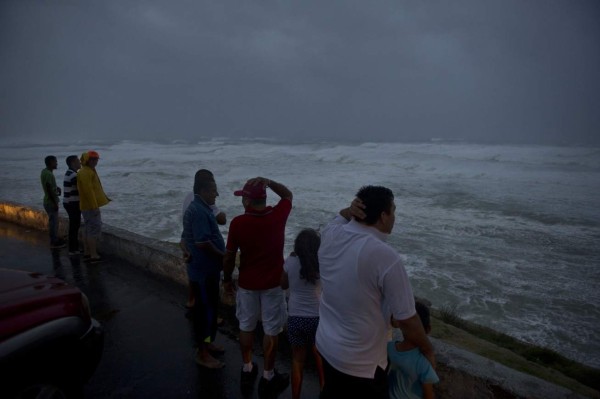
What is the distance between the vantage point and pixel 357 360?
6.23 ft

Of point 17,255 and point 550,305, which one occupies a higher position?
point 17,255

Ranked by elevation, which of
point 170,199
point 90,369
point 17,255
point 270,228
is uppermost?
point 270,228

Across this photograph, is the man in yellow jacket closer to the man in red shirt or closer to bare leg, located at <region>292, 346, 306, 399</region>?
the man in red shirt

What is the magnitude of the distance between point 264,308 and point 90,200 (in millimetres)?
3997

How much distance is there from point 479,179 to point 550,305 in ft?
72.2

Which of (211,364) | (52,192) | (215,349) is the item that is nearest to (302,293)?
(211,364)

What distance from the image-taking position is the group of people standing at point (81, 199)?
5.70 meters

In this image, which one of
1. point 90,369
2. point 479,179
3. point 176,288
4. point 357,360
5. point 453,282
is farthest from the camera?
point 479,179

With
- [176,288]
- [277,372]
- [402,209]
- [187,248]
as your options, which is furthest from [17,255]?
[402,209]

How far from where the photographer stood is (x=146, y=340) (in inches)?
152

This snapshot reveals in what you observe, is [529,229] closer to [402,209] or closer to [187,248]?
[402,209]

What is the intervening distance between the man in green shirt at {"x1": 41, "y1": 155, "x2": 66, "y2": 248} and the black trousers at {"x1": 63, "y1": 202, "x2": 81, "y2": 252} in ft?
1.85

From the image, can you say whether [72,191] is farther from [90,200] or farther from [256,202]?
[256,202]

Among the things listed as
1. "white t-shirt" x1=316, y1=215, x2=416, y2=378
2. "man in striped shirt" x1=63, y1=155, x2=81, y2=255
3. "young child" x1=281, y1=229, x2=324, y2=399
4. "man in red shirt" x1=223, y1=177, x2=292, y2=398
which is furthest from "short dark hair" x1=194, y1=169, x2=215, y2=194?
"man in striped shirt" x1=63, y1=155, x2=81, y2=255
